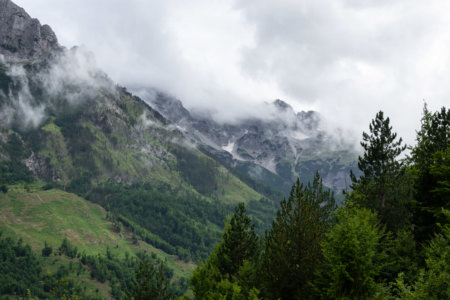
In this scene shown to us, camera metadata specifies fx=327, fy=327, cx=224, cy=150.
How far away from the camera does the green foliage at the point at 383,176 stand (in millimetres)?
→ 42281

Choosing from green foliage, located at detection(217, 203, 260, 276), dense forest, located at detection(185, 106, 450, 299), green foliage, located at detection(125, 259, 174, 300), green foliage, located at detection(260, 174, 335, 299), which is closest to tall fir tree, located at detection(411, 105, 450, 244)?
dense forest, located at detection(185, 106, 450, 299)

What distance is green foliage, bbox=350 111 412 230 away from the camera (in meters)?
42.3

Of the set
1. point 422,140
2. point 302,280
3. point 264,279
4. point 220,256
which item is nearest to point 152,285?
point 220,256

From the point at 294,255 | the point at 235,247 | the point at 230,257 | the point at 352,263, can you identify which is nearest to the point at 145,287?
the point at 230,257

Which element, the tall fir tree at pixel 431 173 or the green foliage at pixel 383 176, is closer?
the tall fir tree at pixel 431 173

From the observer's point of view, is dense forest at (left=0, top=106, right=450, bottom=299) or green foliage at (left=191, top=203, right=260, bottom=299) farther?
green foliage at (left=191, top=203, right=260, bottom=299)

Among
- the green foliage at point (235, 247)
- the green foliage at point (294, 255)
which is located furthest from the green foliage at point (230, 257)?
the green foliage at point (294, 255)

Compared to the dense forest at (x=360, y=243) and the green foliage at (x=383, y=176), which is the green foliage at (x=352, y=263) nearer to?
the dense forest at (x=360, y=243)

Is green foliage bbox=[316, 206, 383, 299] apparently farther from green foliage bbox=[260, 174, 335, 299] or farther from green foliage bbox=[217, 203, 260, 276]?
green foliage bbox=[217, 203, 260, 276]

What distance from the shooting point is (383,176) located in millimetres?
44812

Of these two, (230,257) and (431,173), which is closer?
(431,173)

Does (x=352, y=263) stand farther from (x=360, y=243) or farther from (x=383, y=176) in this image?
(x=383, y=176)

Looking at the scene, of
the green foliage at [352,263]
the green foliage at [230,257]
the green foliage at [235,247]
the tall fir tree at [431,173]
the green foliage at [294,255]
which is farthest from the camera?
the green foliage at [235,247]

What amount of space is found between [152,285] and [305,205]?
2466 centimetres
